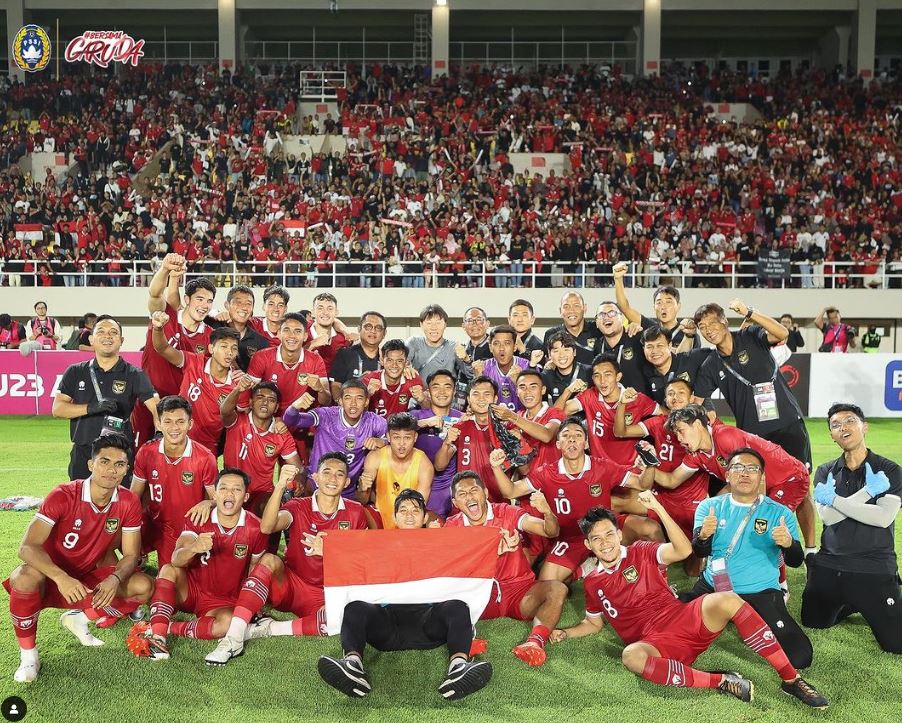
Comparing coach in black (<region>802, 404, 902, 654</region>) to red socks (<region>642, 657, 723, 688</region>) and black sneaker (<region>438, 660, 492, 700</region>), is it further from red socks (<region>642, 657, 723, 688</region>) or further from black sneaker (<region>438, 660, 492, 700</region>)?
black sneaker (<region>438, 660, 492, 700</region>)

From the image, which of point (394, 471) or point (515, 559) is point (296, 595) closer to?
point (394, 471)

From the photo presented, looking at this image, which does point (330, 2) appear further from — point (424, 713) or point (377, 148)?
point (424, 713)

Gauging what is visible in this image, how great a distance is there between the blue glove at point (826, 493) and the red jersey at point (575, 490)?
134cm

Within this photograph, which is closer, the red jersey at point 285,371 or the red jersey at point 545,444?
the red jersey at point 545,444

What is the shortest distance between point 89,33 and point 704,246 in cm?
2075

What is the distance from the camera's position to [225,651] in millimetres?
4914

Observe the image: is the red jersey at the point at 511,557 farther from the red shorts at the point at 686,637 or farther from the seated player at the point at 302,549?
the red shorts at the point at 686,637

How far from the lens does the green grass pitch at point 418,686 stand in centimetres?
432

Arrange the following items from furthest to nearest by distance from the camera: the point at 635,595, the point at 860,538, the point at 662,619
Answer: the point at 860,538 < the point at 635,595 < the point at 662,619

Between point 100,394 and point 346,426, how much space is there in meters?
1.88

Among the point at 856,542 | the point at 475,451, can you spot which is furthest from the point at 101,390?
the point at 856,542

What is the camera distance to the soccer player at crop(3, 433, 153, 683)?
477 centimetres

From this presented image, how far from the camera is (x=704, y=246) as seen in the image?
21.7m

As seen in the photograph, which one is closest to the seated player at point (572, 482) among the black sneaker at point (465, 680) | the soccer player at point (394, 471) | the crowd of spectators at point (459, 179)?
the soccer player at point (394, 471)
